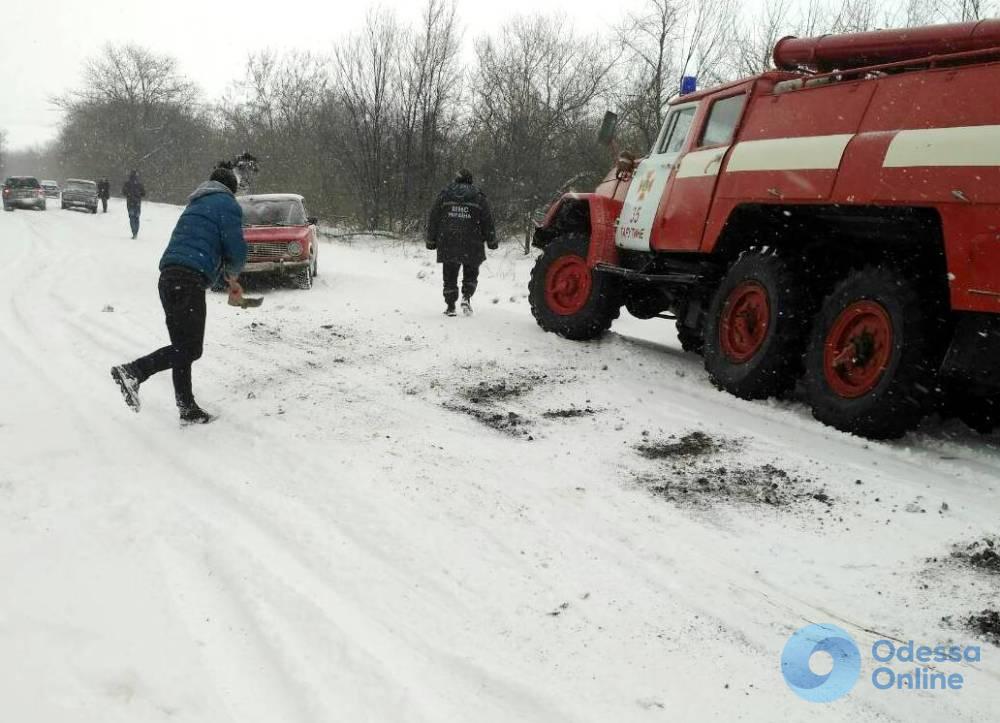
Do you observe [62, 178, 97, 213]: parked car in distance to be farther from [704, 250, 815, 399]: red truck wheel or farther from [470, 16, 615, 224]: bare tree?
[704, 250, 815, 399]: red truck wheel

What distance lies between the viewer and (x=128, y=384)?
4730 millimetres

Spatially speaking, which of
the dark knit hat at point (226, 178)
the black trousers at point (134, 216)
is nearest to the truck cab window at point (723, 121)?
the dark knit hat at point (226, 178)

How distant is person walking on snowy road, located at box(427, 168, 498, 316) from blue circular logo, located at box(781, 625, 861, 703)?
270 inches

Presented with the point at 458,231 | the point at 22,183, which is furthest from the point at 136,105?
the point at 458,231

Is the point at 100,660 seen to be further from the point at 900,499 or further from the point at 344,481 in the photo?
the point at 900,499

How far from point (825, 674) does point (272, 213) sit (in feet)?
38.2

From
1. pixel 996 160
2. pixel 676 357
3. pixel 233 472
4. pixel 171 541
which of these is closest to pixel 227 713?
pixel 171 541

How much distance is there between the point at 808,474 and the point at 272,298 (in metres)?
8.48

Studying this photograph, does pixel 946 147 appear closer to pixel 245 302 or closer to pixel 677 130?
pixel 677 130

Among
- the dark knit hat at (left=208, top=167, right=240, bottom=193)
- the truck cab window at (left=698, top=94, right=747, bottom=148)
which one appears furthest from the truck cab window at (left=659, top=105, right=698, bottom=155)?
the dark knit hat at (left=208, top=167, right=240, bottom=193)

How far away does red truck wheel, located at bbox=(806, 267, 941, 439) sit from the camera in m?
4.52

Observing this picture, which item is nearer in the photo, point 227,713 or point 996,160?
point 227,713

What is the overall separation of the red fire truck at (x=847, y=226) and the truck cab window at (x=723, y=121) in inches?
0.9

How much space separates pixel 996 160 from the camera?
3.90 meters
